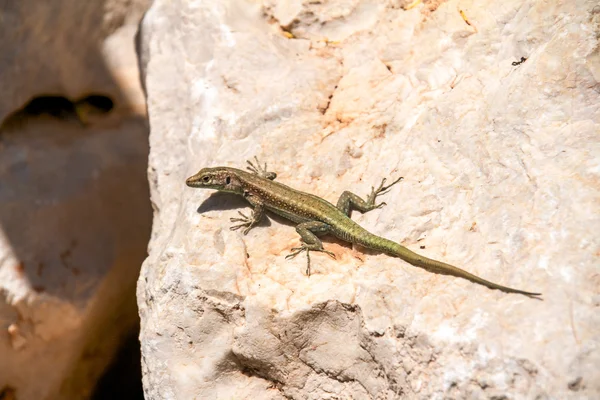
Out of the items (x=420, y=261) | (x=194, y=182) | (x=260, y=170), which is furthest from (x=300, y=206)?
(x=420, y=261)

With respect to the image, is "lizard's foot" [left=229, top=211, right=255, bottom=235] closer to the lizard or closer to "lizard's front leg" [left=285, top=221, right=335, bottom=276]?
the lizard

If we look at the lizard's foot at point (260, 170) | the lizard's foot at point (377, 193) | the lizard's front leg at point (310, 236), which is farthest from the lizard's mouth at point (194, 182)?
the lizard's foot at point (377, 193)

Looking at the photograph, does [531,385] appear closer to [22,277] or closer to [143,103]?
[22,277]

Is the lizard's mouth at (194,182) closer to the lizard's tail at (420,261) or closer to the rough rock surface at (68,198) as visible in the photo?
the lizard's tail at (420,261)

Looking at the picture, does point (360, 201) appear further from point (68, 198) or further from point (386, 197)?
point (68, 198)

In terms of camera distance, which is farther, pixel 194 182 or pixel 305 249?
pixel 194 182

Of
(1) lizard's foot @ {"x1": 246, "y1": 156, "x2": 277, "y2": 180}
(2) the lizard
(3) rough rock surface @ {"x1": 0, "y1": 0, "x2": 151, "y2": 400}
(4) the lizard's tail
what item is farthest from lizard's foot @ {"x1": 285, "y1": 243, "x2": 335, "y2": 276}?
(3) rough rock surface @ {"x1": 0, "y1": 0, "x2": 151, "y2": 400}
